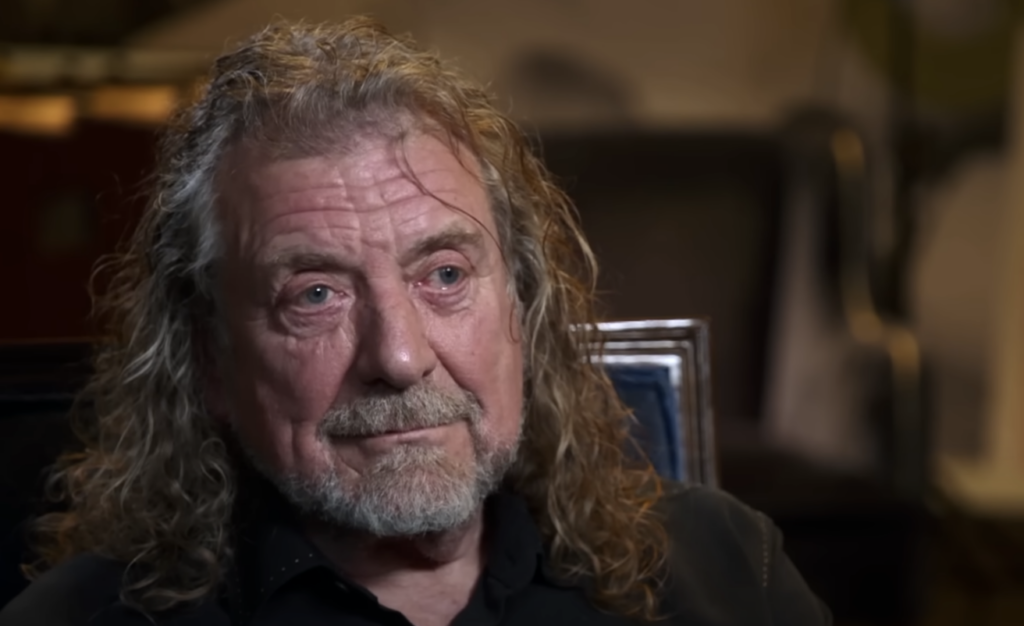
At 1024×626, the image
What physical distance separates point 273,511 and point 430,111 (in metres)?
0.39

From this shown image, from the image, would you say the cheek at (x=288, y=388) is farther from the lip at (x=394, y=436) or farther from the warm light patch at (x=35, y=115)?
the warm light patch at (x=35, y=115)

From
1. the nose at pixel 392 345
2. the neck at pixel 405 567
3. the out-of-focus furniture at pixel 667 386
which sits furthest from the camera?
the out-of-focus furniture at pixel 667 386

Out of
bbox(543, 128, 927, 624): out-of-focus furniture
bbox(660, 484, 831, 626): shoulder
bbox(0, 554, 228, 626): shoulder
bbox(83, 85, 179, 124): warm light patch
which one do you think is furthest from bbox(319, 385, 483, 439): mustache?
bbox(83, 85, 179, 124): warm light patch

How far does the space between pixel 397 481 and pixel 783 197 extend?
2.36 metres

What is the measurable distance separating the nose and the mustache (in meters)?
0.01

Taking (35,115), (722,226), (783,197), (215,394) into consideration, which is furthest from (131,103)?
(215,394)

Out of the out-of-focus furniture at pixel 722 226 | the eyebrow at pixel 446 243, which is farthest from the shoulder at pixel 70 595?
the out-of-focus furniture at pixel 722 226

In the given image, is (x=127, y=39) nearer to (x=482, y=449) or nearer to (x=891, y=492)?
(x=891, y=492)

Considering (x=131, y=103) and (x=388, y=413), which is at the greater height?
(x=131, y=103)

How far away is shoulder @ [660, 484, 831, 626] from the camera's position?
1.35 metres

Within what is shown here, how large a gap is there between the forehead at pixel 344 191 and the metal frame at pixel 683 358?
1.18 ft

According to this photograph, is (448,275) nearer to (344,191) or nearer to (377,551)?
(344,191)

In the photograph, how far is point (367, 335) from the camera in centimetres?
121

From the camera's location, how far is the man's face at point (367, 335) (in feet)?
3.98
